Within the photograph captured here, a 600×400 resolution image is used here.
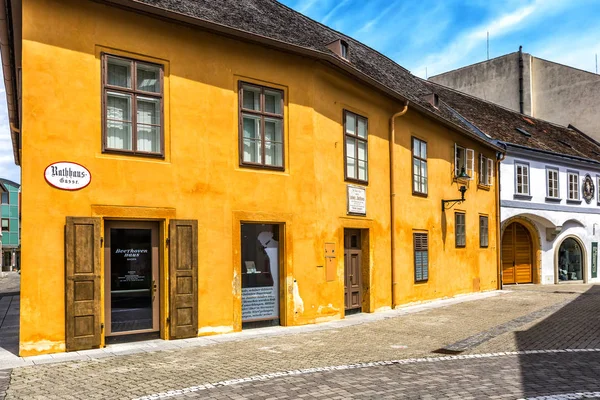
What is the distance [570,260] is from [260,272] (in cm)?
2201

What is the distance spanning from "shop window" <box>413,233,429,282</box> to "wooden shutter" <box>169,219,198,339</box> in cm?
841

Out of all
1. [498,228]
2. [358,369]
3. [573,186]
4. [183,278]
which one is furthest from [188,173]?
[573,186]

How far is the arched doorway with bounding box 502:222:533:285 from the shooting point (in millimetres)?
27078

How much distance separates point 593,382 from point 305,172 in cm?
706

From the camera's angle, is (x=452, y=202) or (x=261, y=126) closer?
(x=261, y=126)

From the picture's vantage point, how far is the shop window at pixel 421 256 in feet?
57.3

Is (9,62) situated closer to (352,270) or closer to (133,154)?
(133,154)

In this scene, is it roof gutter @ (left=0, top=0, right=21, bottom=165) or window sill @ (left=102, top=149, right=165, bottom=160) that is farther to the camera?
roof gutter @ (left=0, top=0, right=21, bottom=165)

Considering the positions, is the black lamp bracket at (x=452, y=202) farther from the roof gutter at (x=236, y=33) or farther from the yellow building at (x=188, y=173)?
the roof gutter at (x=236, y=33)

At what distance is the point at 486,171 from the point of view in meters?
22.9

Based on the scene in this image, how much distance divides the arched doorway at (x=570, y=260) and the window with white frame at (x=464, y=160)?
1026 cm

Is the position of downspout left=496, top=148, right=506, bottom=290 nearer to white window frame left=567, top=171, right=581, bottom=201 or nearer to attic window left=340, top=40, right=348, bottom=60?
white window frame left=567, top=171, right=581, bottom=201

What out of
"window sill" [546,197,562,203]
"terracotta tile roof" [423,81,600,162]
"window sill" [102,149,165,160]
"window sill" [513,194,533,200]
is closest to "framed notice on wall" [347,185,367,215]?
"window sill" [102,149,165,160]

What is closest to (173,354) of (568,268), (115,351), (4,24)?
(115,351)
